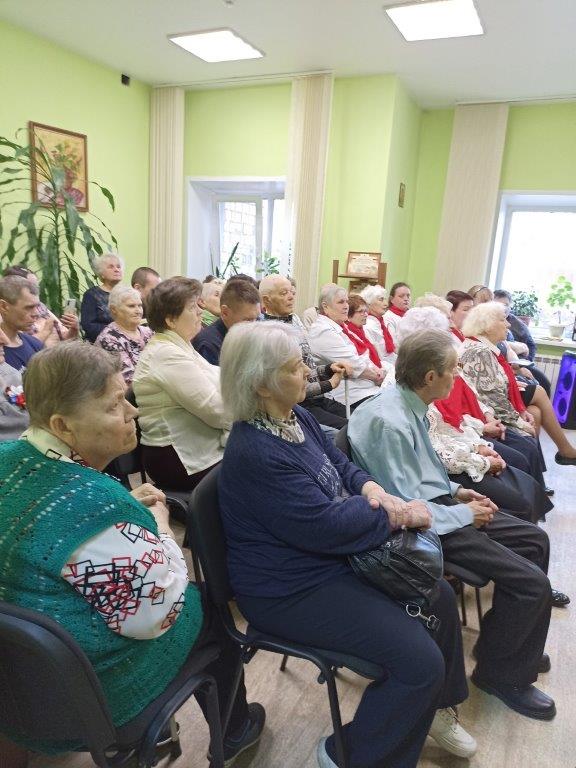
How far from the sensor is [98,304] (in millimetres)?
4047

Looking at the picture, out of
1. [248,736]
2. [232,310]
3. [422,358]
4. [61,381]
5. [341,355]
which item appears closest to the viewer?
[61,381]

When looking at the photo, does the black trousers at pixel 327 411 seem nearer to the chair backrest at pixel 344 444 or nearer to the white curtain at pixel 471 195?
the chair backrest at pixel 344 444

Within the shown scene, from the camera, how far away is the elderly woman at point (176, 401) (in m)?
2.01

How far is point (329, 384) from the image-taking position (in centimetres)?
302

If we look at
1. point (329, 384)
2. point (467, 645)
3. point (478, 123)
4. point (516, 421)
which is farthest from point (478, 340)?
point (478, 123)

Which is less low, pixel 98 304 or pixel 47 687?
pixel 98 304

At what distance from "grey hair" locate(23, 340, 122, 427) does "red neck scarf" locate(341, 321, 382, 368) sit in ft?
9.20

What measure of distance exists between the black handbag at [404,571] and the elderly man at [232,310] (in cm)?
145

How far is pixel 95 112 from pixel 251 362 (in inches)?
206

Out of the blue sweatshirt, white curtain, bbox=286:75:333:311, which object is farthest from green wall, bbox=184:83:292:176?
the blue sweatshirt

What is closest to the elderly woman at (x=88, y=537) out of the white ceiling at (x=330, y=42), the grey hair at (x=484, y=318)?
the grey hair at (x=484, y=318)

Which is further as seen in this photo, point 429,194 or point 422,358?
point 429,194

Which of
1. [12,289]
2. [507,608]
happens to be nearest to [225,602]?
[507,608]

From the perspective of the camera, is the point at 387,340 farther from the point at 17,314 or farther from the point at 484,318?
the point at 17,314
